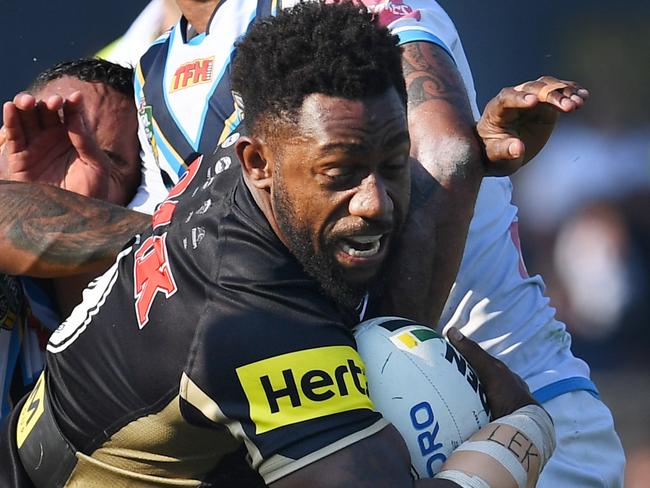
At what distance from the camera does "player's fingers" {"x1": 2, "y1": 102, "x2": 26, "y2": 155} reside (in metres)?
3.69

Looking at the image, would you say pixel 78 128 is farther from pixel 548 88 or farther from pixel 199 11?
pixel 548 88

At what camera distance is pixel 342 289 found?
2.76 m

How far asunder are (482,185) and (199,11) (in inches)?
43.2

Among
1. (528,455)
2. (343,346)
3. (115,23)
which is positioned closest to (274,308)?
(343,346)

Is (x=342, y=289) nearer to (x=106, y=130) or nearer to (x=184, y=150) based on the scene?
(x=184, y=150)

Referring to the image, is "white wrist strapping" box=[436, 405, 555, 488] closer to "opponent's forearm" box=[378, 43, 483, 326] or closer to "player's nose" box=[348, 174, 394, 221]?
"opponent's forearm" box=[378, 43, 483, 326]

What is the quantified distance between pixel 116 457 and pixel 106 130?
5.08 ft

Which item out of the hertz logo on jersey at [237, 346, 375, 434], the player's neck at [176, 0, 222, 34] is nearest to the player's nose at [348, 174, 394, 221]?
the hertz logo on jersey at [237, 346, 375, 434]

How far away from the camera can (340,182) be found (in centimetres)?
269

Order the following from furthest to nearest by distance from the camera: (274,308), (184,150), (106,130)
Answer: (106,130), (184,150), (274,308)

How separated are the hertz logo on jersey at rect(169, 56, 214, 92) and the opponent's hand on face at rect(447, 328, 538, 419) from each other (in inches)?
49.2

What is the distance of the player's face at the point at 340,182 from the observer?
267 cm

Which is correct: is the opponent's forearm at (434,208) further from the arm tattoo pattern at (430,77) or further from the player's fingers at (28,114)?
the player's fingers at (28,114)

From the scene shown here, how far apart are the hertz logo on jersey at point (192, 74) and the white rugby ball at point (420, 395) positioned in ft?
4.32
